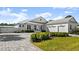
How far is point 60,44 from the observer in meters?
9.52

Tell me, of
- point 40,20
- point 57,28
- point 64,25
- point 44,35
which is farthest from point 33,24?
point 64,25

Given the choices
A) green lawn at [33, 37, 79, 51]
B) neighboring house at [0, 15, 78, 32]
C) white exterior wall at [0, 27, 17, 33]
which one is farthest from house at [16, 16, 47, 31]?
green lawn at [33, 37, 79, 51]

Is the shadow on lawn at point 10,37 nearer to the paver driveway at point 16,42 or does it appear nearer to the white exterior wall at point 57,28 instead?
the paver driveway at point 16,42

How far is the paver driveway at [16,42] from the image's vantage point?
31.1ft

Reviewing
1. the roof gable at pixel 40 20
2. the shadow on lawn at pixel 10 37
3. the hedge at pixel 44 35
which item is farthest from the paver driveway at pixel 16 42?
the roof gable at pixel 40 20

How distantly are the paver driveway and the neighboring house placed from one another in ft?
0.34

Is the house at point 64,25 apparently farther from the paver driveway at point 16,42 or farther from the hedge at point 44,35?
the paver driveway at point 16,42

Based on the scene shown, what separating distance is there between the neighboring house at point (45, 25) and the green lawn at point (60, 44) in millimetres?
164

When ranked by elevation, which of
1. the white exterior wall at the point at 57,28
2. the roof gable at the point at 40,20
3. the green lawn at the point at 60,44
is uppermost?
the roof gable at the point at 40,20

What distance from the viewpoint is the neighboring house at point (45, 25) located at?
31.3ft

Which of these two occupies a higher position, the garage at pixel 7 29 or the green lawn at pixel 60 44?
the garage at pixel 7 29

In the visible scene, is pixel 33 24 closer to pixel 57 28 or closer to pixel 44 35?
pixel 44 35
